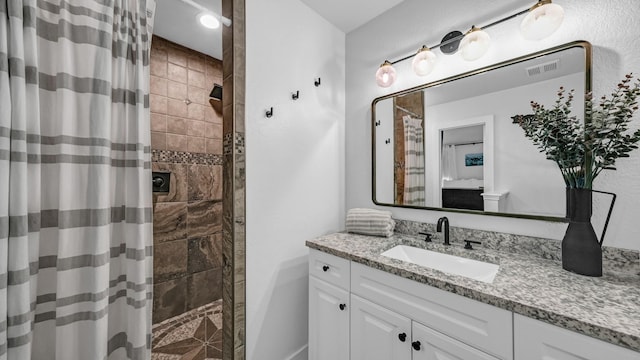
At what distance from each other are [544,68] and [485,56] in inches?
11.2

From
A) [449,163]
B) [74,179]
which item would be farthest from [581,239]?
[74,179]

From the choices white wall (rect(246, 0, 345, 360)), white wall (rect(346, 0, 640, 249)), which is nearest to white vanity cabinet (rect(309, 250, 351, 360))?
white wall (rect(246, 0, 345, 360))

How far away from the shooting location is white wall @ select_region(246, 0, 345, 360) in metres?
1.43

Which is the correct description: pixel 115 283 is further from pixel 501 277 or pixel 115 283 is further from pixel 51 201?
pixel 501 277

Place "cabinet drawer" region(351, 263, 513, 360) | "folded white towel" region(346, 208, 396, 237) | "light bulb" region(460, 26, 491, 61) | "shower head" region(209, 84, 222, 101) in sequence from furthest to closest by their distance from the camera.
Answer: "shower head" region(209, 84, 222, 101) → "folded white towel" region(346, 208, 396, 237) → "light bulb" region(460, 26, 491, 61) → "cabinet drawer" region(351, 263, 513, 360)

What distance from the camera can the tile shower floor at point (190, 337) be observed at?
5.72 ft

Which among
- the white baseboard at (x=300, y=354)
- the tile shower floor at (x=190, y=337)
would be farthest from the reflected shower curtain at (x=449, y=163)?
the tile shower floor at (x=190, y=337)

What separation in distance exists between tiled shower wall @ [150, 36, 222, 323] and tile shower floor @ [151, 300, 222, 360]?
0.33 ft

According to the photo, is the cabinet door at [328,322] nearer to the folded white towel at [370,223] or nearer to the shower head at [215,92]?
the folded white towel at [370,223]

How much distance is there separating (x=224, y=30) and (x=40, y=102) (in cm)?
89

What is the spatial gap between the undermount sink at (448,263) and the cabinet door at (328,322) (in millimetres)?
356

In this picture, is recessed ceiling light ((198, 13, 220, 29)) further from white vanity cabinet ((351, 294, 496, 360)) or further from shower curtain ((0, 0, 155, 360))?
white vanity cabinet ((351, 294, 496, 360))

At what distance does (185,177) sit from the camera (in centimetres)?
225

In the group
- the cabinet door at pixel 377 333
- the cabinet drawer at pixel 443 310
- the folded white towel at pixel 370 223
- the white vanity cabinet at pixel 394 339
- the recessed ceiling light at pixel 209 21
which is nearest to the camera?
the cabinet drawer at pixel 443 310
